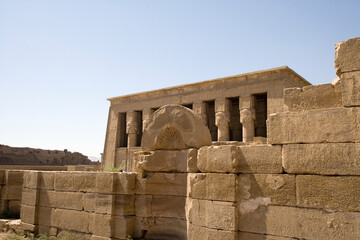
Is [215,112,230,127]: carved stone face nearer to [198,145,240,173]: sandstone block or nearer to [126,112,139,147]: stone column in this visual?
[126,112,139,147]: stone column

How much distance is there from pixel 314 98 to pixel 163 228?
3.34 metres

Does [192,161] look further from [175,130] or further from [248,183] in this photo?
[248,183]

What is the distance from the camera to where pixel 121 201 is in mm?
5586

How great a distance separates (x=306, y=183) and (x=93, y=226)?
389 cm

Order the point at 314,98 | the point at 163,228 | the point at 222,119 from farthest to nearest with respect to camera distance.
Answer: the point at 222,119
the point at 163,228
the point at 314,98

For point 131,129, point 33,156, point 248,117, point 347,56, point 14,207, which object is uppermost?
point 248,117

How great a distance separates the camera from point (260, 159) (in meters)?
4.25

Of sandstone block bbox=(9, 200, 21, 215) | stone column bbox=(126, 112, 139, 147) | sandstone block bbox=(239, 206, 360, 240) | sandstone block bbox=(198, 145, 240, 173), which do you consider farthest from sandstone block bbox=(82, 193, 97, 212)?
stone column bbox=(126, 112, 139, 147)

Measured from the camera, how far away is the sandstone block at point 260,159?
4.11 m

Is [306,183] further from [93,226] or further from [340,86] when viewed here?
[93,226]

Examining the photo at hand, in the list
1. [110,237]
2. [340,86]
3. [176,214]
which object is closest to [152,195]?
[176,214]

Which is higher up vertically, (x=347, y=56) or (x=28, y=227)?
(x=347, y=56)

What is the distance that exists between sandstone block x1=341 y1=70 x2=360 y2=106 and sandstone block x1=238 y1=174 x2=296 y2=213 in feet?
3.73

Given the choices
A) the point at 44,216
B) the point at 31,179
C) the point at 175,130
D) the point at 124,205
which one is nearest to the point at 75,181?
the point at 44,216
